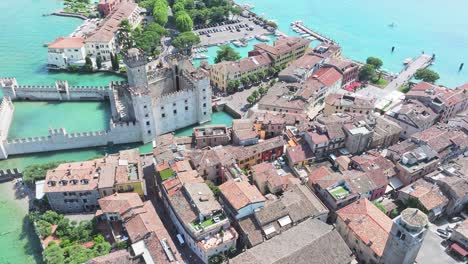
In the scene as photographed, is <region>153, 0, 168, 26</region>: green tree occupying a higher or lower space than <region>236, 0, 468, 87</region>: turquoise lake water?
higher

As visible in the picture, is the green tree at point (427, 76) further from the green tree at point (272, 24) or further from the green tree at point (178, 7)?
the green tree at point (178, 7)

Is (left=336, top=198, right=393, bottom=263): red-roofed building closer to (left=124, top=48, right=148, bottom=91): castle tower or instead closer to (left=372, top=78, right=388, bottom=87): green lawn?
(left=124, top=48, right=148, bottom=91): castle tower

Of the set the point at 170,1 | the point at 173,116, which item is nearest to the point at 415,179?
the point at 173,116

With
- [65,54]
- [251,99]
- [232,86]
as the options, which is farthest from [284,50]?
[65,54]

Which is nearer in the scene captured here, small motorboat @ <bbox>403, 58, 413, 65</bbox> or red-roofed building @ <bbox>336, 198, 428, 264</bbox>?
red-roofed building @ <bbox>336, 198, 428, 264</bbox>

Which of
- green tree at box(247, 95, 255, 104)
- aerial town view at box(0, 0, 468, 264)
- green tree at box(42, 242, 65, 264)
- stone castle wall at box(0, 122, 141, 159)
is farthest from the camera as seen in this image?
green tree at box(247, 95, 255, 104)

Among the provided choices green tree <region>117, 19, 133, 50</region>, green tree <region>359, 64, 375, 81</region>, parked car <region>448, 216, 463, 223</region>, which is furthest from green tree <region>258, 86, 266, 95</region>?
parked car <region>448, 216, 463, 223</region>
